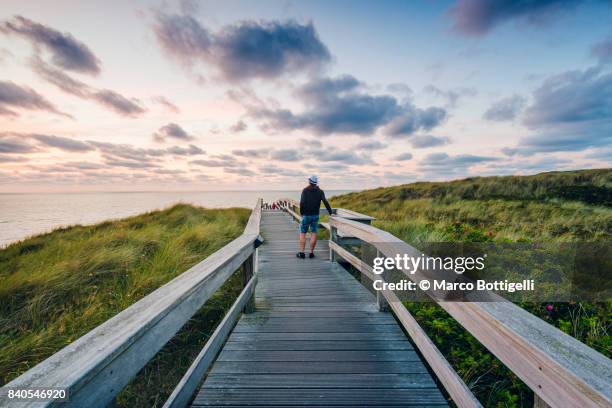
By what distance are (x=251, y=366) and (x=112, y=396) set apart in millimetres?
1837

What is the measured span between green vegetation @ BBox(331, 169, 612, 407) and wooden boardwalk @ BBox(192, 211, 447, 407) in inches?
26.6

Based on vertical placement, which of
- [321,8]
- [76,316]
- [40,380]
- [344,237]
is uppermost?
[321,8]

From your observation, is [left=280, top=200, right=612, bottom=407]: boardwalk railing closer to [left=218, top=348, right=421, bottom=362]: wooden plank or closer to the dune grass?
[left=218, top=348, right=421, bottom=362]: wooden plank

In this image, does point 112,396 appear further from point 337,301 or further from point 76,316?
point 76,316

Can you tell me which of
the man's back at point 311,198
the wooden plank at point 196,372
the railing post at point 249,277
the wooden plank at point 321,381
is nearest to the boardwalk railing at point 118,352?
the wooden plank at point 196,372

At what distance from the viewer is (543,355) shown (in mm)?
1068

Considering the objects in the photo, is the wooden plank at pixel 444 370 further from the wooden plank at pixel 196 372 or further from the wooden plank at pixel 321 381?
the wooden plank at pixel 196 372

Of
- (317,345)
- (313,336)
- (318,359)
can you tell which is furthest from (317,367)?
(313,336)

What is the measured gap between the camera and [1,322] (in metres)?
4.02

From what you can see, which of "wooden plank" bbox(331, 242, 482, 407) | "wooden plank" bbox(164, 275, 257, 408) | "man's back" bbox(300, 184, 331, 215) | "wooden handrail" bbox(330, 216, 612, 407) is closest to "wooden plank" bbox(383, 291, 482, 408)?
"wooden plank" bbox(331, 242, 482, 407)

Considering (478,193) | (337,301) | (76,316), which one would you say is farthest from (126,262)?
(478,193)

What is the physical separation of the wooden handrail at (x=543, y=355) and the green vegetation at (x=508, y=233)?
65.0 inches

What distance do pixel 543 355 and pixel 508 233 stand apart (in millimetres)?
7363

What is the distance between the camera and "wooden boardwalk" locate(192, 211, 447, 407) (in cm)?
233
